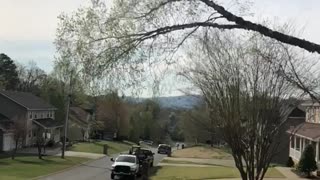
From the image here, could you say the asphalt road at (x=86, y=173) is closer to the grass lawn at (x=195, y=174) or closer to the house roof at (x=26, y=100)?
the grass lawn at (x=195, y=174)

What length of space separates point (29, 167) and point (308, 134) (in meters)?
21.2

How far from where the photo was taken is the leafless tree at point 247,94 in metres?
21.7

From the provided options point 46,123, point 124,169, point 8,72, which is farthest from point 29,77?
point 124,169

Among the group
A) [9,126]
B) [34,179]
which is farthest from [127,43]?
[9,126]

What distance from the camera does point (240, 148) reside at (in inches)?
890

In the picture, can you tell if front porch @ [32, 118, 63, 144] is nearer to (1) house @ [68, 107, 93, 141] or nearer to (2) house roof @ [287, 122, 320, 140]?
(1) house @ [68, 107, 93, 141]

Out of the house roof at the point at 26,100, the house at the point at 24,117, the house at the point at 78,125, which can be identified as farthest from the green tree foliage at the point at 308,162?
the house at the point at 78,125

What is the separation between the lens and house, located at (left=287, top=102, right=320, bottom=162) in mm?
41622

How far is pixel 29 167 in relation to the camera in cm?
4050

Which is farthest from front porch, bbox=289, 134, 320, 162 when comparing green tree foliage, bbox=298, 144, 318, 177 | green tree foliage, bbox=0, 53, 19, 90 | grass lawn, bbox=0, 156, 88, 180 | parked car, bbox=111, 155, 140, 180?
green tree foliage, bbox=0, 53, 19, 90

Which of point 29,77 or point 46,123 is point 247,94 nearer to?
point 46,123

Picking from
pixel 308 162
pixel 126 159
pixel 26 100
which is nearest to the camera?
pixel 126 159

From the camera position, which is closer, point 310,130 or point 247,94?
point 247,94

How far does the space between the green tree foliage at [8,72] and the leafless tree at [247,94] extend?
82046mm
